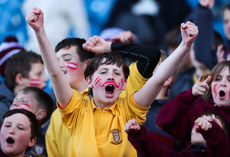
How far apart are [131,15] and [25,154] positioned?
189 inches

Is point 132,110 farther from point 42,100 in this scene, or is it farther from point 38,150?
point 42,100

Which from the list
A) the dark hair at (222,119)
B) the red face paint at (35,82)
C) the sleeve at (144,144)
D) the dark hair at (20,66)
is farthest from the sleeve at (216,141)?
the dark hair at (20,66)

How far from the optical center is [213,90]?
3.74 m

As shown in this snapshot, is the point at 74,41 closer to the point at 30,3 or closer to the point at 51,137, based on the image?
the point at 51,137

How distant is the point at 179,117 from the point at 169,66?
1.60ft

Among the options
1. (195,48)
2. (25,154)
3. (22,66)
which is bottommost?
(25,154)

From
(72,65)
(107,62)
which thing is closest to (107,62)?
(107,62)

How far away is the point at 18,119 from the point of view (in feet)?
12.5

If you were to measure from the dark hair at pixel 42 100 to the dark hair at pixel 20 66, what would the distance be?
1.76 feet

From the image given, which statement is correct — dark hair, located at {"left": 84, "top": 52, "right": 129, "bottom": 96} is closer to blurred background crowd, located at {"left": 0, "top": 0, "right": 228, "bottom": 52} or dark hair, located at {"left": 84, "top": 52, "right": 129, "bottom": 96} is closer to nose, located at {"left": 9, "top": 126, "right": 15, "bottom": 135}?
nose, located at {"left": 9, "top": 126, "right": 15, "bottom": 135}

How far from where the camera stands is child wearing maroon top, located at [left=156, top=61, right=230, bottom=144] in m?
3.50

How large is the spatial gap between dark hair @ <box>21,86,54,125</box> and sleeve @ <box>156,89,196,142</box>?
49.6 inches

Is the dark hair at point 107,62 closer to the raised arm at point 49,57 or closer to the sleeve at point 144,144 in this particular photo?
the raised arm at point 49,57

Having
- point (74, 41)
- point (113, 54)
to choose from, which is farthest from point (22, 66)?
point (113, 54)
